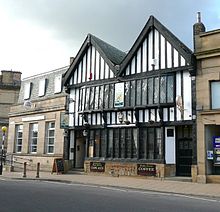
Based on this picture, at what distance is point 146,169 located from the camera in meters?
20.1

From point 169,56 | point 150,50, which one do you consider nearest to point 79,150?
point 150,50

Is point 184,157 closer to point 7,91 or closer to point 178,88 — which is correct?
point 178,88

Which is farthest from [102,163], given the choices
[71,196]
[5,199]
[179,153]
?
[5,199]

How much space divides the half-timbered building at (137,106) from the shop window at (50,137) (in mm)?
2273

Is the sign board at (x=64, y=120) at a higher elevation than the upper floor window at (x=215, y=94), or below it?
below

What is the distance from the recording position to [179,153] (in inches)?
782

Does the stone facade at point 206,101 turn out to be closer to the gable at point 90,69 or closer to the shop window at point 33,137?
the gable at point 90,69

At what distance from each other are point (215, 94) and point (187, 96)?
61.7 inches

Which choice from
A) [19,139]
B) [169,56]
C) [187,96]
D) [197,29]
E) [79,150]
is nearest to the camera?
[187,96]

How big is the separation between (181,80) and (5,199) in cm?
1214

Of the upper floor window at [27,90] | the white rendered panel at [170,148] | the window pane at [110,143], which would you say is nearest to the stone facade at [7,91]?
the upper floor window at [27,90]

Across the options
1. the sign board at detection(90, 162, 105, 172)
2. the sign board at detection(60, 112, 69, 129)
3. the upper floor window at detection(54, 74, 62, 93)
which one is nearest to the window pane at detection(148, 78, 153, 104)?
the sign board at detection(90, 162, 105, 172)

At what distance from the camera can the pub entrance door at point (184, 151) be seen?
19.6m

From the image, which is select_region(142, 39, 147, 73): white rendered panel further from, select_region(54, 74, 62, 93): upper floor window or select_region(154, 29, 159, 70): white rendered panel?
select_region(54, 74, 62, 93): upper floor window
